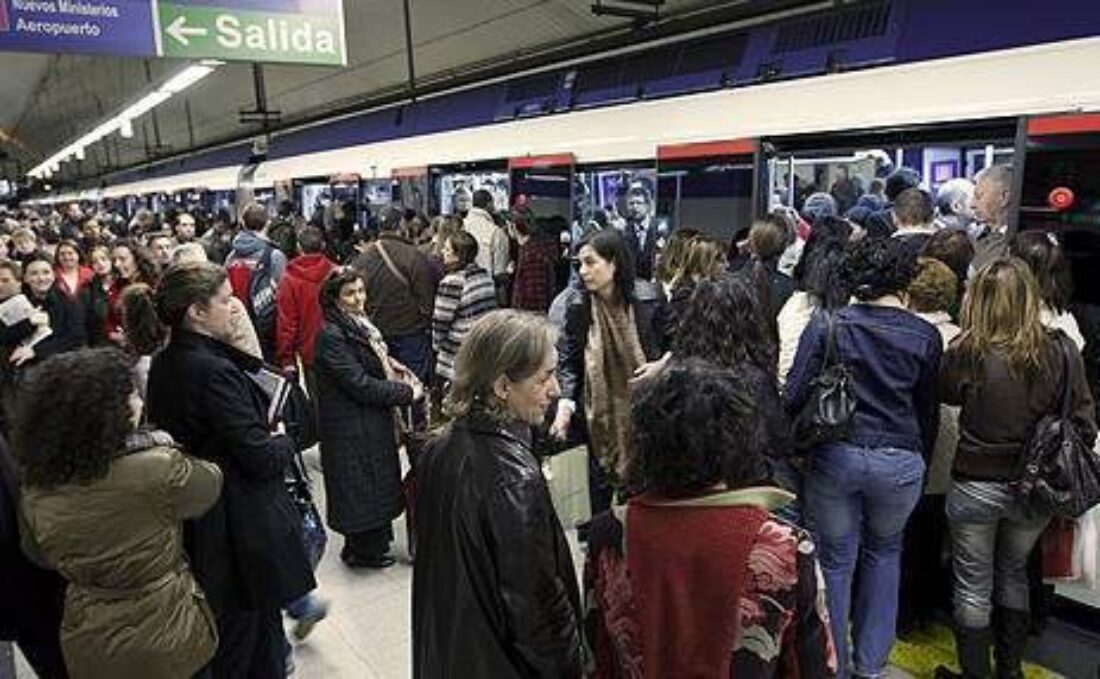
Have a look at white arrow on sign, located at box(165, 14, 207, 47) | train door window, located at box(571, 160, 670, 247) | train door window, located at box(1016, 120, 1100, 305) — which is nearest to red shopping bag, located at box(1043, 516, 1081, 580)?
train door window, located at box(1016, 120, 1100, 305)

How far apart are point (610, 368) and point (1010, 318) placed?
1.40 m

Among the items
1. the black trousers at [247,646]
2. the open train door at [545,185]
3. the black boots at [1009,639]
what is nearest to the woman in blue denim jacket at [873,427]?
the black boots at [1009,639]

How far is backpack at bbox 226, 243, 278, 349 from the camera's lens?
4.72 m

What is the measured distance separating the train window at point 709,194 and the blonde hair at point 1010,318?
7.40 feet

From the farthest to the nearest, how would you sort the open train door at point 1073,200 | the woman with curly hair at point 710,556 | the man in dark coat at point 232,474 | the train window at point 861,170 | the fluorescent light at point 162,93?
the fluorescent light at point 162,93, the train window at point 861,170, the open train door at point 1073,200, the man in dark coat at point 232,474, the woman with curly hair at point 710,556

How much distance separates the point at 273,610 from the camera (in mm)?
2389

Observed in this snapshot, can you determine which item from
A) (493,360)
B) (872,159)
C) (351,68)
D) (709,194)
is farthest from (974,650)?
(351,68)

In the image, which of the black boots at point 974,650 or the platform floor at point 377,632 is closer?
the black boots at point 974,650

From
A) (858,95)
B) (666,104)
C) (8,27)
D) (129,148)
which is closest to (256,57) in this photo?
(8,27)

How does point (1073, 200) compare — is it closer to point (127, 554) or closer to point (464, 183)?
point (127, 554)

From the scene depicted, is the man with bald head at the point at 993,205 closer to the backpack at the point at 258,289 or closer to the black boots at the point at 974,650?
the black boots at the point at 974,650

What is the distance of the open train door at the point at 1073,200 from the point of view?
3076 millimetres

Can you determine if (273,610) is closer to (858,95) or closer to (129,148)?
(858,95)

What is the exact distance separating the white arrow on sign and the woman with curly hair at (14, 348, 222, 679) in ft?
15.0
